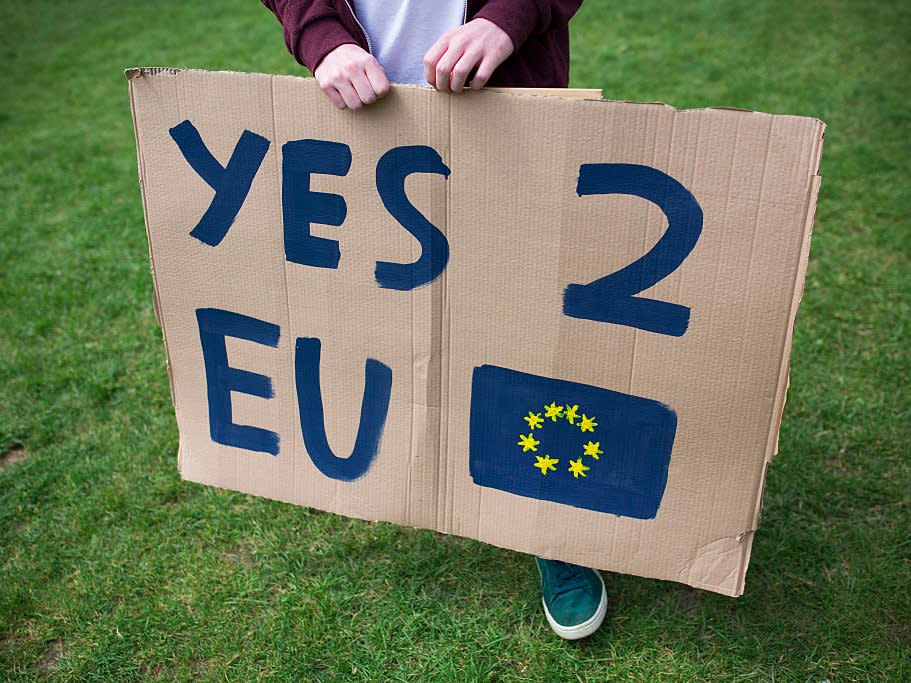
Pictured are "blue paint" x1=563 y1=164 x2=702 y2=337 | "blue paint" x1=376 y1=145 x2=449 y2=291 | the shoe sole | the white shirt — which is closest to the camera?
"blue paint" x1=563 y1=164 x2=702 y2=337

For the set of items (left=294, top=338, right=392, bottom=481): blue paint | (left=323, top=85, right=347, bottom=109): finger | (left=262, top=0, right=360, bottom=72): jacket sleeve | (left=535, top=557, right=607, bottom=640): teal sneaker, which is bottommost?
(left=535, top=557, right=607, bottom=640): teal sneaker

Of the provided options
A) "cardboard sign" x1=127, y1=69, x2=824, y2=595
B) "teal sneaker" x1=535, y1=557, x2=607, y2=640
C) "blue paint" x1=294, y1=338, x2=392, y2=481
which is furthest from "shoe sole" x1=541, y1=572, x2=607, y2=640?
"blue paint" x1=294, y1=338, x2=392, y2=481

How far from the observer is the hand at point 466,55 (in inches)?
48.1

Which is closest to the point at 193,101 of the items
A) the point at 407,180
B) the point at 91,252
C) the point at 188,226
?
the point at 188,226

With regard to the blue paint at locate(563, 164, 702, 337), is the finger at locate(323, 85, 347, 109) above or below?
above

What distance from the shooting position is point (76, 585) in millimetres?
1763

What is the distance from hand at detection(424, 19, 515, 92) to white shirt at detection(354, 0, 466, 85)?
15 centimetres

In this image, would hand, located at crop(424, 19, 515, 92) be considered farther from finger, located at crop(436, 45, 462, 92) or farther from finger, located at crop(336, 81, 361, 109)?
finger, located at crop(336, 81, 361, 109)

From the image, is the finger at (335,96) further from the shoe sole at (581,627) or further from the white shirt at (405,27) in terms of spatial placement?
the shoe sole at (581,627)

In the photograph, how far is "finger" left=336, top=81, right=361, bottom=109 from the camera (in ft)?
4.13

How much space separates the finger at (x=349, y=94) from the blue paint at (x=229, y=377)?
16.5 inches

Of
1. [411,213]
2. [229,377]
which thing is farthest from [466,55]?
[229,377]

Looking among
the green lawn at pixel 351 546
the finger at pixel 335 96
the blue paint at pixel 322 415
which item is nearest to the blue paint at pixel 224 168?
the finger at pixel 335 96

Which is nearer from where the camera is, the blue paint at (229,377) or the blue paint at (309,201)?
the blue paint at (309,201)
